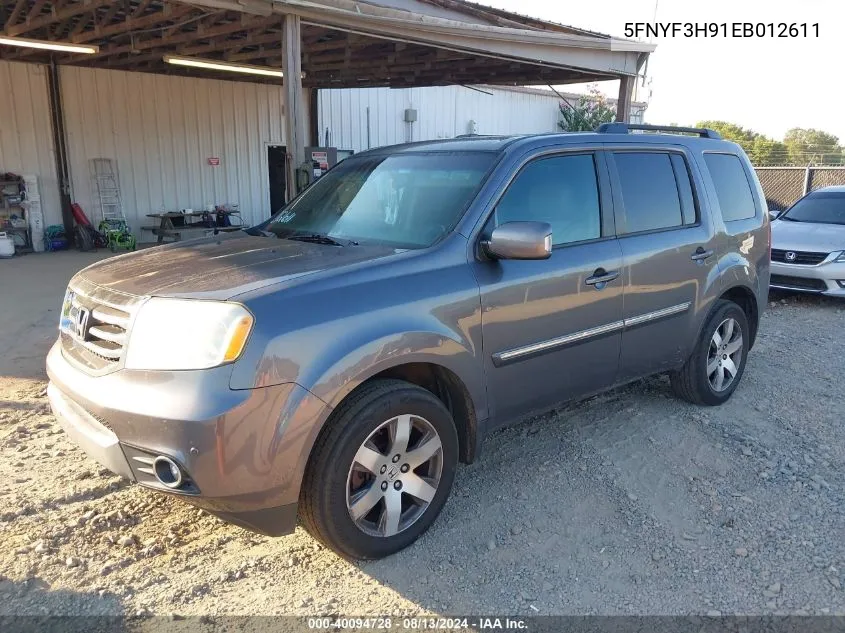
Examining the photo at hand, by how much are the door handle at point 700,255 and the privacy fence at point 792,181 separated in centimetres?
1310

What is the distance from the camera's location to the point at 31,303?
793 cm

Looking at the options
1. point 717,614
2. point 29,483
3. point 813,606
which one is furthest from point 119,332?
point 813,606

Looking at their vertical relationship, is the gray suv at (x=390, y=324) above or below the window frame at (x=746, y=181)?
below

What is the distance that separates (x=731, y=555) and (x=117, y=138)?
1377 cm

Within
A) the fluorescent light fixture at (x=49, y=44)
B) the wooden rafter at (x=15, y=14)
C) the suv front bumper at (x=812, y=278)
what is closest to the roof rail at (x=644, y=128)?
the suv front bumper at (x=812, y=278)

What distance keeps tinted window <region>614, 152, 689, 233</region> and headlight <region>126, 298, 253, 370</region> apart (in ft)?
8.22

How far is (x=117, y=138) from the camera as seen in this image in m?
13.4

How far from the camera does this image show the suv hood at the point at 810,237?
8.57 metres

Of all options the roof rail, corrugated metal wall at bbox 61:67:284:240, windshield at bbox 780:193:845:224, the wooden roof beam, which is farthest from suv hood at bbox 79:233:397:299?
corrugated metal wall at bbox 61:67:284:240

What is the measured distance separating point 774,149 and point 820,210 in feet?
89.9

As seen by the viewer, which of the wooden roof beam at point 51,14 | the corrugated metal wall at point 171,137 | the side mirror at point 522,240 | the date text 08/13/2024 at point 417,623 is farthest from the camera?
the corrugated metal wall at point 171,137

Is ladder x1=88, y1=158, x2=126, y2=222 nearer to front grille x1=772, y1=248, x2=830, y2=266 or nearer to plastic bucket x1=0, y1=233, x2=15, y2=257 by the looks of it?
plastic bucket x1=0, y1=233, x2=15, y2=257

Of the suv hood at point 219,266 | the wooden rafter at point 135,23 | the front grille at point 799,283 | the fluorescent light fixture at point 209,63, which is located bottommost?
the front grille at point 799,283

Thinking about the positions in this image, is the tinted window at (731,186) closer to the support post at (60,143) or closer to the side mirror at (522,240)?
the side mirror at (522,240)
